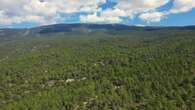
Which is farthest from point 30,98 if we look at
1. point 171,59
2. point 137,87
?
point 171,59

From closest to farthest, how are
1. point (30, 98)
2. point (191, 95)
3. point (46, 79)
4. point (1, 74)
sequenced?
point (191, 95) → point (30, 98) → point (46, 79) → point (1, 74)

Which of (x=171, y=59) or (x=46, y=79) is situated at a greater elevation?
(x=171, y=59)

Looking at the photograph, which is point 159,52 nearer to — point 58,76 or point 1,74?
point 58,76

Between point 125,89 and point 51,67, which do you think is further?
point 51,67

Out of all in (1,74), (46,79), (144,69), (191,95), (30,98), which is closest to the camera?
(191,95)

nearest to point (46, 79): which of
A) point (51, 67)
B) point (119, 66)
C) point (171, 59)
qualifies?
point (51, 67)

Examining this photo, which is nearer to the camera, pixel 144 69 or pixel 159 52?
pixel 144 69

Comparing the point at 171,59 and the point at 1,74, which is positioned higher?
the point at 171,59

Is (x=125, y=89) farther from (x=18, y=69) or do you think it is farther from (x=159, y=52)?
(x=18, y=69)

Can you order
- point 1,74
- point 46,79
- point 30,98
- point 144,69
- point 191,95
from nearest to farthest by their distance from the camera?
1. point 191,95
2. point 30,98
3. point 144,69
4. point 46,79
5. point 1,74
